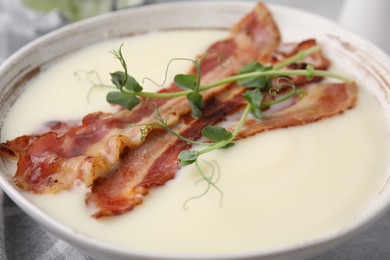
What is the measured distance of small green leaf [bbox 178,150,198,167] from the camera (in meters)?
1.27

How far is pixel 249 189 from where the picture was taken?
127 cm

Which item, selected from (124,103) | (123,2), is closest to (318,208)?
(124,103)

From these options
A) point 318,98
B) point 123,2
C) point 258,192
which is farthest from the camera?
point 123,2

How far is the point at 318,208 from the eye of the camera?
1.24m

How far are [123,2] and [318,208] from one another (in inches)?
51.4

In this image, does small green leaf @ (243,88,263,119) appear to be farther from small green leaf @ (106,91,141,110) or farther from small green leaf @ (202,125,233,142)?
small green leaf @ (106,91,141,110)

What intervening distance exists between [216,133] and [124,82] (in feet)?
0.84

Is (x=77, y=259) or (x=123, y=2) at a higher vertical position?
(x=123, y=2)

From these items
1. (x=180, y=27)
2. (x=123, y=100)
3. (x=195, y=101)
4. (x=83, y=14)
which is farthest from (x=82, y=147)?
(x=83, y=14)

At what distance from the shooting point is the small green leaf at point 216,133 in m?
1.33

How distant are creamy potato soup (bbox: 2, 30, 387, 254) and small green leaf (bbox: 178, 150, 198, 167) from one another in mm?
37

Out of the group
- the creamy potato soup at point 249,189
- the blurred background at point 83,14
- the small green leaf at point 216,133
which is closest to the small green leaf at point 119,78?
the creamy potato soup at point 249,189

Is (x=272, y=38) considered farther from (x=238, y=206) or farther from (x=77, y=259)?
(x=77, y=259)

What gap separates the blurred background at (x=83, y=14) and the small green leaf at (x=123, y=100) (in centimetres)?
76
